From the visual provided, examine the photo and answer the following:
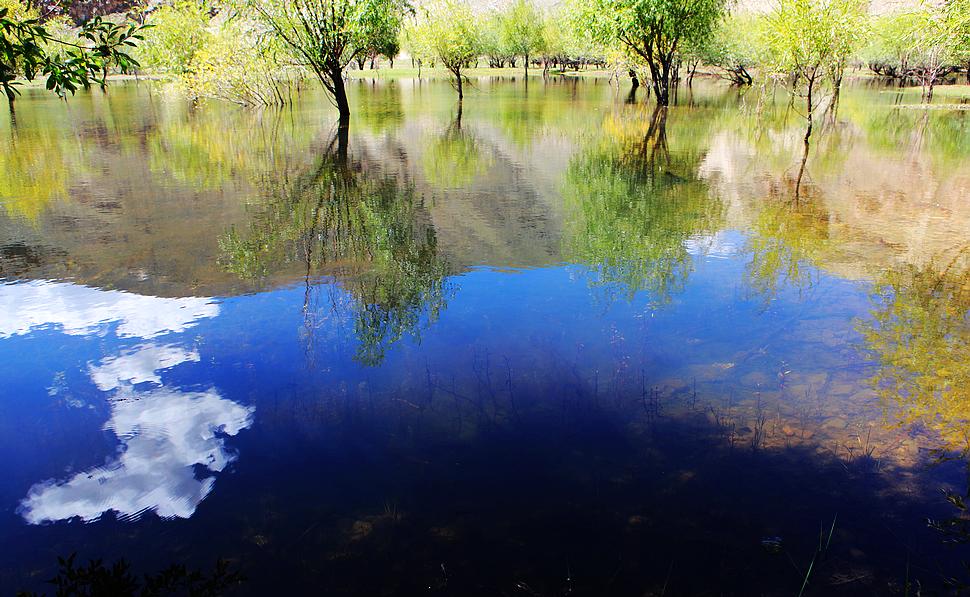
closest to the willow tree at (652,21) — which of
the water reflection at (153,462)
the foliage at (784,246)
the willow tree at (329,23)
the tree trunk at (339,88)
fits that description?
→ the willow tree at (329,23)

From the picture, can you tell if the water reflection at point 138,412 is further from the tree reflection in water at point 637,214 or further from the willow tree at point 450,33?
the willow tree at point 450,33

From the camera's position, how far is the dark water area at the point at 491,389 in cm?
478

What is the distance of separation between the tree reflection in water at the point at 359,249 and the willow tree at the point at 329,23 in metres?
15.0

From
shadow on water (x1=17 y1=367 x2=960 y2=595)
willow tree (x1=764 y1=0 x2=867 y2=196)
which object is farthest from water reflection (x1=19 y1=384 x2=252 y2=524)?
willow tree (x1=764 y1=0 x2=867 y2=196)

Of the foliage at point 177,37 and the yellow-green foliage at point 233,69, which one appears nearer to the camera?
the yellow-green foliage at point 233,69

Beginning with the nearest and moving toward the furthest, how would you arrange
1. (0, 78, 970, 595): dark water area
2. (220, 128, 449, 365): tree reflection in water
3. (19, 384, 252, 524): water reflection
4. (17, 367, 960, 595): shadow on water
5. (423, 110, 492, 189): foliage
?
(17, 367, 960, 595): shadow on water, (0, 78, 970, 595): dark water area, (19, 384, 252, 524): water reflection, (220, 128, 449, 365): tree reflection in water, (423, 110, 492, 189): foliage

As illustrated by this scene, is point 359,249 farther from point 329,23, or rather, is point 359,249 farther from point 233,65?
point 233,65

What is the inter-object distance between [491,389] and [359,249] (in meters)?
5.84

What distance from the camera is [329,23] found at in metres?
30.8

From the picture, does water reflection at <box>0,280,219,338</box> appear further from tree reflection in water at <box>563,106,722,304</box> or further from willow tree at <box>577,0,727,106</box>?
willow tree at <box>577,0,727,106</box>

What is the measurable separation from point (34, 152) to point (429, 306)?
70.2 feet

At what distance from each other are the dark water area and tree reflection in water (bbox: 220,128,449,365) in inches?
3.6

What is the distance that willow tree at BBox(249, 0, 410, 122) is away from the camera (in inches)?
1171

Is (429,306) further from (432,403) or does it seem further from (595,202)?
(595,202)
